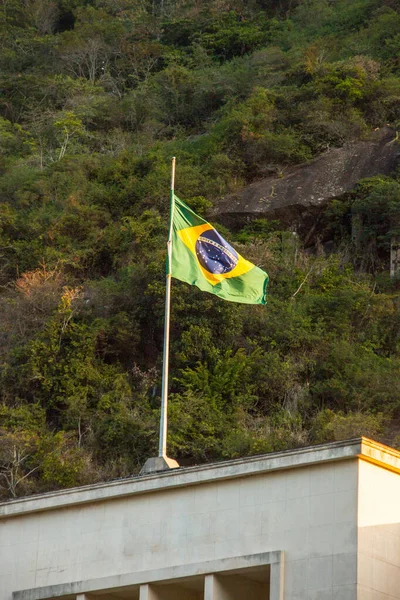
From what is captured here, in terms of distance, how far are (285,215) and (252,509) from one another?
25.6 meters

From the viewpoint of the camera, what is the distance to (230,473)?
73.6 ft

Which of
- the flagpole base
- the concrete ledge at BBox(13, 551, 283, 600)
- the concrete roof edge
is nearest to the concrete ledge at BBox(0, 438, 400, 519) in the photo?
the concrete roof edge

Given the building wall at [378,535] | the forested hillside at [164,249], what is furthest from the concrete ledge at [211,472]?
the forested hillside at [164,249]

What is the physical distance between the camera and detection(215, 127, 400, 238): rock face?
4684cm

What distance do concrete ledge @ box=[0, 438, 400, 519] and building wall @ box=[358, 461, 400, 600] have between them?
0.99 feet

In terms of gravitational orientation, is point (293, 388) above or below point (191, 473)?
above

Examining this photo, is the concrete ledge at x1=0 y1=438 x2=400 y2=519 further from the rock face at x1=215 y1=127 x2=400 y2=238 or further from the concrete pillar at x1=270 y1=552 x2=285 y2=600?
the rock face at x1=215 y1=127 x2=400 y2=238

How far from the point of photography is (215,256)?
86.9ft

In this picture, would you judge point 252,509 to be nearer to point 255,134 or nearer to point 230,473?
point 230,473

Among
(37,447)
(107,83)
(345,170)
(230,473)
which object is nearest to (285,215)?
(345,170)

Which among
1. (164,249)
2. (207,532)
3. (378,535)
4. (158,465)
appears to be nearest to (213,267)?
(158,465)

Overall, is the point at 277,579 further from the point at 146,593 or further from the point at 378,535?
the point at 146,593

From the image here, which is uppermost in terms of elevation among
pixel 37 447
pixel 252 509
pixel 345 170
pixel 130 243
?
pixel 345 170

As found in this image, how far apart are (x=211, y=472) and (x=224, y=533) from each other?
1062mm
